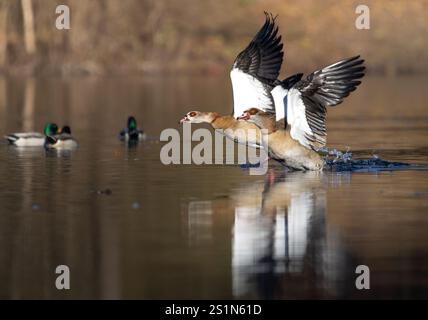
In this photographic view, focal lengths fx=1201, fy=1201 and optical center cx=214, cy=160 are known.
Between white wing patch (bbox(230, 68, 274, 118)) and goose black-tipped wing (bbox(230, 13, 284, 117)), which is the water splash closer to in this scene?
goose black-tipped wing (bbox(230, 13, 284, 117))

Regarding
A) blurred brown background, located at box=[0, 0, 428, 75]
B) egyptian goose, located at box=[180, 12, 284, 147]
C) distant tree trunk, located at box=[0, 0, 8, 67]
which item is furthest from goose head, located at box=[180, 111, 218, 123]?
blurred brown background, located at box=[0, 0, 428, 75]

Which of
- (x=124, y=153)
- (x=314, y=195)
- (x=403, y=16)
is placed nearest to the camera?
(x=314, y=195)

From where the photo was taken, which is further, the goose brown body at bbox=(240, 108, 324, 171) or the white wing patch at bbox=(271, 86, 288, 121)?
the white wing patch at bbox=(271, 86, 288, 121)

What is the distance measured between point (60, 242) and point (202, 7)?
48.6 m

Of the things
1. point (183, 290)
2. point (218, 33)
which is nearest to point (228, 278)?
point (183, 290)

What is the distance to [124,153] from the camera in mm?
17094

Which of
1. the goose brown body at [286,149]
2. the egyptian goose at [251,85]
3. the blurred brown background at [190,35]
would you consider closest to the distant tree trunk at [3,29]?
the blurred brown background at [190,35]

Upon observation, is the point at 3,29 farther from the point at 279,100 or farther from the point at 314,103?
the point at 314,103

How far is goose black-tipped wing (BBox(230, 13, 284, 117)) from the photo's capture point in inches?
593

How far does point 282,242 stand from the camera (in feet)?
30.7

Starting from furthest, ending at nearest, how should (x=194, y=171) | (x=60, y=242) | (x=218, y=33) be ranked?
(x=218, y=33) → (x=194, y=171) → (x=60, y=242)

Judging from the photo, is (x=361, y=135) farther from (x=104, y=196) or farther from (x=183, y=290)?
(x=183, y=290)

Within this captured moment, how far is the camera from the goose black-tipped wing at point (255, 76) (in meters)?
15.1

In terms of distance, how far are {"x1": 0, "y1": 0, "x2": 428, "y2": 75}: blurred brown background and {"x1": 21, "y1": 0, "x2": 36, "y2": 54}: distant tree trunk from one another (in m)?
0.04
